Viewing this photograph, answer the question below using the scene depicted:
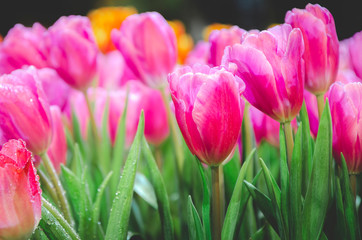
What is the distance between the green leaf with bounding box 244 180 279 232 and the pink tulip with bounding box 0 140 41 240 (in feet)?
0.58

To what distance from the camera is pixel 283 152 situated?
0.40 meters

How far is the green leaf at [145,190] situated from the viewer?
1.90ft

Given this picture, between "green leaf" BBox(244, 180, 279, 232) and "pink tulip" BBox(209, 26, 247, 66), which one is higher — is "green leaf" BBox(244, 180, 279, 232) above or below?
below

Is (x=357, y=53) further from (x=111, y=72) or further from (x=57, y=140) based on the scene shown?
(x=111, y=72)

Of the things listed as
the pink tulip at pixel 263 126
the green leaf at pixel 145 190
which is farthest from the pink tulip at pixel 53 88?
the pink tulip at pixel 263 126

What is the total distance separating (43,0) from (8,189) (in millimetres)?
3653

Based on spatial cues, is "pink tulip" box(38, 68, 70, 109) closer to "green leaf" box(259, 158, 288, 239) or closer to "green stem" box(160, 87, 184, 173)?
"green stem" box(160, 87, 184, 173)

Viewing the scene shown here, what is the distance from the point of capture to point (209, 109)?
37cm

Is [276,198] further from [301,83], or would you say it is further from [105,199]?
[105,199]

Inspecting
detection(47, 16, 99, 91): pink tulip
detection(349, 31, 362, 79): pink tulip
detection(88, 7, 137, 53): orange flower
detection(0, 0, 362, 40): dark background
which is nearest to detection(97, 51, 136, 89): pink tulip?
detection(47, 16, 99, 91): pink tulip

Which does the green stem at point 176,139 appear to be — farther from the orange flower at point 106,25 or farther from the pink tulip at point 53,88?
the orange flower at point 106,25

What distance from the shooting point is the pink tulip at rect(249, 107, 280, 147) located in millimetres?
531

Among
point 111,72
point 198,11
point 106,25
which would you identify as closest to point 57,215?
point 111,72

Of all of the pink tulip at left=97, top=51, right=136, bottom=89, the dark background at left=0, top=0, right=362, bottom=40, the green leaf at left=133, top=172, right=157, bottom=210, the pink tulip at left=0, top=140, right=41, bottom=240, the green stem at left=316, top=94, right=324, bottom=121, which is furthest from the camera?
the dark background at left=0, top=0, right=362, bottom=40
